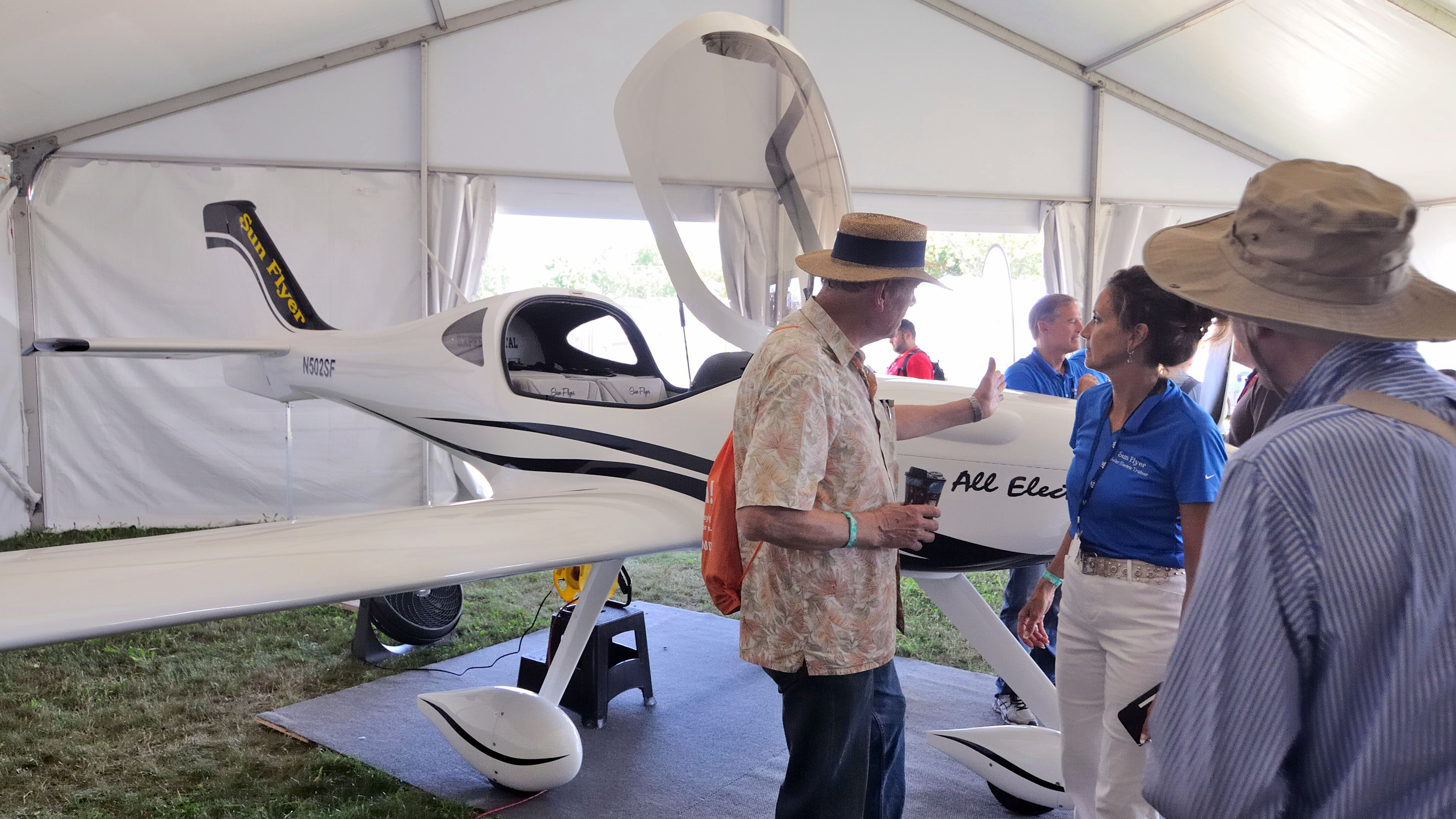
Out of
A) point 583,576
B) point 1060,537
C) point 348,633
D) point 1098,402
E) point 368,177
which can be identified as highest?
point 368,177

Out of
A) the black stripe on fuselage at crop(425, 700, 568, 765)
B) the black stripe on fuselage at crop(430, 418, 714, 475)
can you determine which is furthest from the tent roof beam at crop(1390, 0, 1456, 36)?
the black stripe on fuselage at crop(425, 700, 568, 765)

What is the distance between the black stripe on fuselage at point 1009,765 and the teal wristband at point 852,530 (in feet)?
5.04

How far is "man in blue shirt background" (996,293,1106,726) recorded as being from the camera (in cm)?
317

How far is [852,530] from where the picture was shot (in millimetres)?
1362

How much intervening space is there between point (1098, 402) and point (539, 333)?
2.42 metres

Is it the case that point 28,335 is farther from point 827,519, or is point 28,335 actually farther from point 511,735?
point 827,519

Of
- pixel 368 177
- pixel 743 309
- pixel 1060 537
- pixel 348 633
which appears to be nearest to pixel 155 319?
pixel 368 177

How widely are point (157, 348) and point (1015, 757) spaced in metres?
3.96

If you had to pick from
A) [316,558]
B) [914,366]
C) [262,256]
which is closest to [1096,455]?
[316,558]

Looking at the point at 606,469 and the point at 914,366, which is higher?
the point at 914,366

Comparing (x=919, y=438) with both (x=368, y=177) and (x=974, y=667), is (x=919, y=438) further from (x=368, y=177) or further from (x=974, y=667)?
(x=368, y=177)

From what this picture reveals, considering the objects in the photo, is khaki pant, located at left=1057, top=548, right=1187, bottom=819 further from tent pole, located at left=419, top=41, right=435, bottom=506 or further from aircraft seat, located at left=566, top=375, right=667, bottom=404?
tent pole, located at left=419, top=41, right=435, bottom=506

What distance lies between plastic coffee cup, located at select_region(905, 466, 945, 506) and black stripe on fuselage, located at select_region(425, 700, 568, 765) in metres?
1.64

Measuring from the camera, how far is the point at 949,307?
26.3 ft
